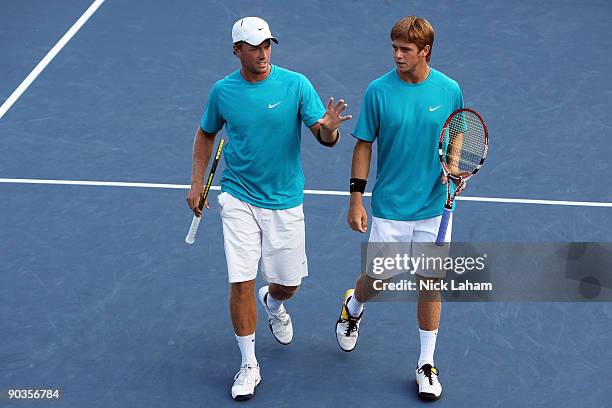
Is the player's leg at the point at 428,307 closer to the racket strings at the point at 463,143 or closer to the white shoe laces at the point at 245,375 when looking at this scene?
the racket strings at the point at 463,143

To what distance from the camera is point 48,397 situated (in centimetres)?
641

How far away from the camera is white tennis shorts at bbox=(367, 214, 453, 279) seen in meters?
6.29

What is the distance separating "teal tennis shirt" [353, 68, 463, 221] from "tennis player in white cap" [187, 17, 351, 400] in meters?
0.31

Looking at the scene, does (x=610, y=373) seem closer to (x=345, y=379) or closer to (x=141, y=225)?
(x=345, y=379)

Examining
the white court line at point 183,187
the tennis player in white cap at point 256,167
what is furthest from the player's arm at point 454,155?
the white court line at point 183,187

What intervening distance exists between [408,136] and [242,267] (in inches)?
48.9

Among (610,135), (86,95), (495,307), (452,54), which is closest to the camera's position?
(495,307)

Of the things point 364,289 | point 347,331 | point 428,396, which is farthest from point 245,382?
point 428,396

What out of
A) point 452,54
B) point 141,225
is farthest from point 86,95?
point 452,54

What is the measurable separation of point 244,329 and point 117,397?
2.84 feet

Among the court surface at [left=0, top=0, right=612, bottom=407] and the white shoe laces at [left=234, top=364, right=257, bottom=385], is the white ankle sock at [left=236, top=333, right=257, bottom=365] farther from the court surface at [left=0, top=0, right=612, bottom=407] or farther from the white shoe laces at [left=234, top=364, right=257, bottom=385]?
the court surface at [left=0, top=0, right=612, bottom=407]

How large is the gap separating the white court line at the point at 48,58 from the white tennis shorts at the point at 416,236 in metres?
5.11

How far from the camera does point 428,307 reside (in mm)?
6410
